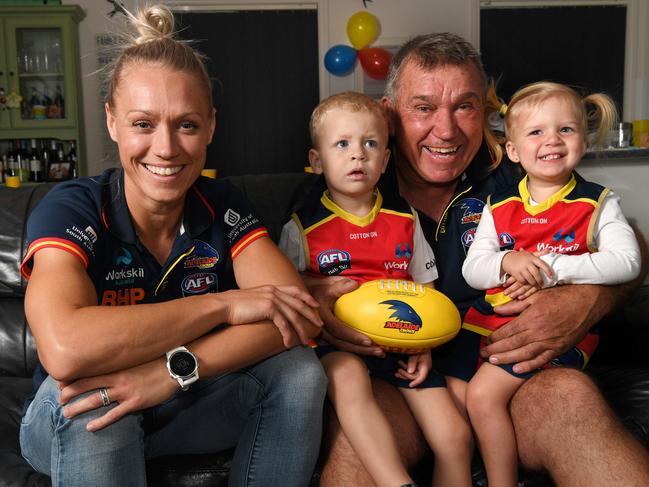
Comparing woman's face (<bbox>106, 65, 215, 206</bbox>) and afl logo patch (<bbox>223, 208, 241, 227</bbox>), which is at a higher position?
woman's face (<bbox>106, 65, 215, 206</bbox>)

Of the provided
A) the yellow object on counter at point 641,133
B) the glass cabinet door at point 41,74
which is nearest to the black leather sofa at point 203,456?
the yellow object on counter at point 641,133

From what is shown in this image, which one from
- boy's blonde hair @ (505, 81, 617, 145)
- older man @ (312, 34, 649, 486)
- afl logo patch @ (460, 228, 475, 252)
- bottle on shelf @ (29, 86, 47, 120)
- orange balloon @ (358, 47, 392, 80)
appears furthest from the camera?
orange balloon @ (358, 47, 392, 80)

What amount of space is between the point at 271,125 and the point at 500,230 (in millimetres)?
4713

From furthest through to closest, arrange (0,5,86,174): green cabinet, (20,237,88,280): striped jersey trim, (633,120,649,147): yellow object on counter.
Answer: (0,5,86,174): green cabinet
(633,120,649,147): yellow object on counter
(20,237,88,280): striped jersey trim

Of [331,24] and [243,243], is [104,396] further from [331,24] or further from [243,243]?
[331,24]

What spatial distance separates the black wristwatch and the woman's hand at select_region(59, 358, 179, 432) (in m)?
0.01

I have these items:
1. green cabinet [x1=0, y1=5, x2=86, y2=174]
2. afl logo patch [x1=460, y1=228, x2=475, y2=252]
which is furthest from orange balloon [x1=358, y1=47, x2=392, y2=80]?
afl logo patch [x1=460, y1=228, x2=475, y2=252]

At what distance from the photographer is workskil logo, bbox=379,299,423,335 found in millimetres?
1619

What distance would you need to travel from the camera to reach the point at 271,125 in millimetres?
6352

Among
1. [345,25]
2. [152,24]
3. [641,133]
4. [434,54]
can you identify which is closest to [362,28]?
[345,25]

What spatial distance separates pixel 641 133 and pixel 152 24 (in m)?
4.39

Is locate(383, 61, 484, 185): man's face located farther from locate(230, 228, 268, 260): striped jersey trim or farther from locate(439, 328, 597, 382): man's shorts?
locate(230, 228, 268, 260): striped jersey trim

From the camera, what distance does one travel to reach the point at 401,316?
1618 millimetres

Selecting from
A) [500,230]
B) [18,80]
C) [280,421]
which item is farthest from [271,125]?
[280,421]
